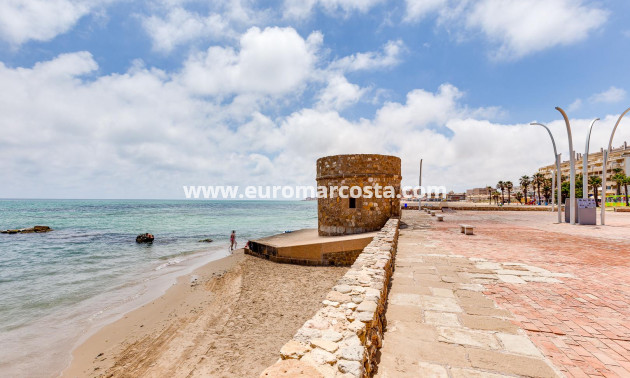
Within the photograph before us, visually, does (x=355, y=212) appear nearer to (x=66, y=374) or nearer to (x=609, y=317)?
(x=609, y=317)

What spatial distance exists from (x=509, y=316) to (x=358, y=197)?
33.1 ft

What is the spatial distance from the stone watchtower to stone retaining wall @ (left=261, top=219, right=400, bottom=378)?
975cm

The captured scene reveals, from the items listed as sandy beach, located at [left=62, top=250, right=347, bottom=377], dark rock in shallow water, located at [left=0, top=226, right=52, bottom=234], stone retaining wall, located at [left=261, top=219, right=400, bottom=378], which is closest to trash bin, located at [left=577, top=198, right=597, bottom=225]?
sandy beach, located at [left=62, top=250, right=347, bottom=377]

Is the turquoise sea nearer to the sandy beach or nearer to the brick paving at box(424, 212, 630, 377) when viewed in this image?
the sandy beach

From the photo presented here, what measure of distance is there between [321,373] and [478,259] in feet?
20.8

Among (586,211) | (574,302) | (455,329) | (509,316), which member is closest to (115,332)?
(455,329)

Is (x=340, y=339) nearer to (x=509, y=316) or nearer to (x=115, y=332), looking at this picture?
(x=509, y=316)

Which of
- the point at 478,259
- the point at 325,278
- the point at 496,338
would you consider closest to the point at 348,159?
the point at 325,278

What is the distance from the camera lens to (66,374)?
221 inches

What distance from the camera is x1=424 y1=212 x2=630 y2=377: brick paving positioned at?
2803mm

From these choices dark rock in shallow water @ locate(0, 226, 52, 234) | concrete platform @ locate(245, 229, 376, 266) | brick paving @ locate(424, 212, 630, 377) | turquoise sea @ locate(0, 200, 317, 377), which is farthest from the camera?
dark rock in shallow water @ locate(0, 226, 52, 234)

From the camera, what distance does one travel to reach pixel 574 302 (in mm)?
4109

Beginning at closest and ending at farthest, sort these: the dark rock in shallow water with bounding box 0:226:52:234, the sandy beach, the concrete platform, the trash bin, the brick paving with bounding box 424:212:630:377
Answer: the brick paving with bounding box 424:212:630:377
the sandy beach
the concrete platform
the trash bin
the dark rock in shallow water with bounding box 0:226:52:234

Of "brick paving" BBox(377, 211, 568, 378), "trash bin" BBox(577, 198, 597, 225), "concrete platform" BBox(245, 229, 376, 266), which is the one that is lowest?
"concrete platform" BBox(245, 229, 376, 266)
